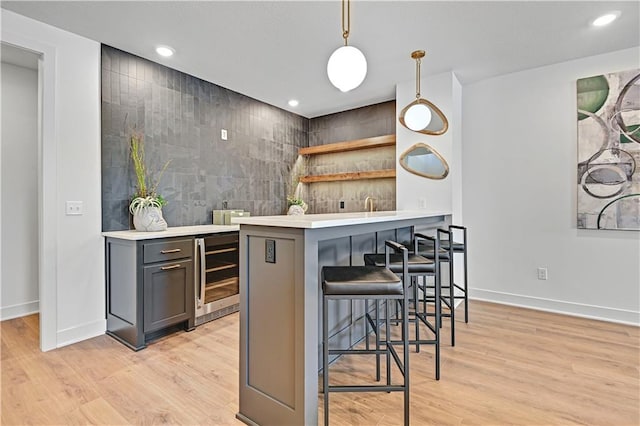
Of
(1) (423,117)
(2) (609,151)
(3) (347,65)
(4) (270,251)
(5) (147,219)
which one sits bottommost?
(4) (270,251)

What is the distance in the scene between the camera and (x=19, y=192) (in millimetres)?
3229

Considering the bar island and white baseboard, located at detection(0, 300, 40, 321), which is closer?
the bar island

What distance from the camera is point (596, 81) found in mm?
3074

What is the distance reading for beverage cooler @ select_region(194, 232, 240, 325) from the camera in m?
2.92

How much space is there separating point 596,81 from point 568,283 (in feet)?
6.76

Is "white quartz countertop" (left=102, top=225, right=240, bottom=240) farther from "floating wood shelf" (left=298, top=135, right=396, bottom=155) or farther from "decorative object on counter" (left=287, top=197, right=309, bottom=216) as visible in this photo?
"floating wood shelf" (left=298, top=135, right=396, bottom=155)

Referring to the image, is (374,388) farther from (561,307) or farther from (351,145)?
(351,145)

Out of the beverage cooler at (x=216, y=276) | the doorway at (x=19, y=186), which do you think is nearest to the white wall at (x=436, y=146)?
the beverage cooler at (x=216, y=276)

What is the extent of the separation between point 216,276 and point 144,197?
3.35 feet

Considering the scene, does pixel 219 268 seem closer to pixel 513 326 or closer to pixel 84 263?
pixel 84 263

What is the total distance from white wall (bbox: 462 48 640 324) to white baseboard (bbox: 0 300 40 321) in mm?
4956

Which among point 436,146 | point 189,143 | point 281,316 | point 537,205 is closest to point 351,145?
point 436,146

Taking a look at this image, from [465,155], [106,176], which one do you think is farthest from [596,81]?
[106,176]

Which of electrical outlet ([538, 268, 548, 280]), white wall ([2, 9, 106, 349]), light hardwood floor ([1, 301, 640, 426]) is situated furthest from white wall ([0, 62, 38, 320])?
electrical outlet ([538, 268, 548, 280])
